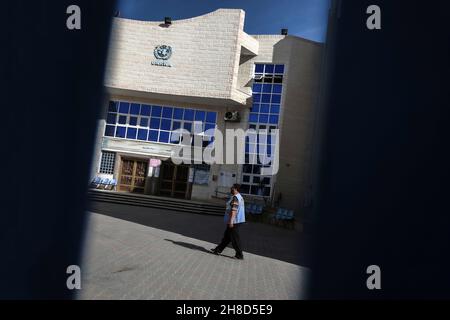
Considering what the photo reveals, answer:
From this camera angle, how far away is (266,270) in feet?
20.6

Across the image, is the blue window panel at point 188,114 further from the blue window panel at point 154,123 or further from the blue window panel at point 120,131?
the blue window panel at point 120,131

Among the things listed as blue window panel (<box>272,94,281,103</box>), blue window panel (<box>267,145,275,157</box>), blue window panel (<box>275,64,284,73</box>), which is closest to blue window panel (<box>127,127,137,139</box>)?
blue window panel (<box>267,145,275,157</box>)

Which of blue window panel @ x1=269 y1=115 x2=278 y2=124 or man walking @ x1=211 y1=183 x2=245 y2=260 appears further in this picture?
blue window panel @ x1=269 y1=115 x2=278 y2=124

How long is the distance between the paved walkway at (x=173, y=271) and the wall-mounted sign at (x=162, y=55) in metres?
14.2

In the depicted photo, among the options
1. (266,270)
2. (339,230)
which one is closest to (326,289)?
(339,230)

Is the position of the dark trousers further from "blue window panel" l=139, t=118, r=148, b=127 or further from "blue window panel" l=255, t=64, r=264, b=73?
"blue window panel" l=255, t=64, r=264, b=73

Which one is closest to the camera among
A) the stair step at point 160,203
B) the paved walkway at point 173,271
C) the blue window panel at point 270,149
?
the paved walkway at point 173,271

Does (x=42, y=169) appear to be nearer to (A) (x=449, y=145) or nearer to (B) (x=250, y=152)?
(A) (x=449, y=145)

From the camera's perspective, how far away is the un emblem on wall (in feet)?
70.5

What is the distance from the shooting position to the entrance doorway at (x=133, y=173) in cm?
2255

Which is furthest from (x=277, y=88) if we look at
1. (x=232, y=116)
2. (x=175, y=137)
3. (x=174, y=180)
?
(x=174, y=180)

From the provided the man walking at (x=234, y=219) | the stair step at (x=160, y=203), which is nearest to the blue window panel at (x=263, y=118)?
the stair step at (x=160, y=203)
